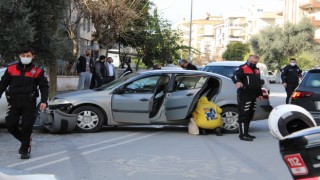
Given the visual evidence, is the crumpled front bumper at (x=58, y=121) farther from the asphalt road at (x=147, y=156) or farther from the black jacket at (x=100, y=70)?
the black jacket at (x=100, y=70)

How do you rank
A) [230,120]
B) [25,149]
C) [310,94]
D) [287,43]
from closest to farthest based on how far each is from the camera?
[25,149], [310,94], [230,120], [287,43]

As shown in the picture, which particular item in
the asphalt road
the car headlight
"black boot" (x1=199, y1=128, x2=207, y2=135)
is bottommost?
the asphalt road

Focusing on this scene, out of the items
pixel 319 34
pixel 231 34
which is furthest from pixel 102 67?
pixel 231 34

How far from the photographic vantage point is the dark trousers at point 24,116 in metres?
7.46

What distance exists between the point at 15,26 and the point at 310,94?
697 centimetres

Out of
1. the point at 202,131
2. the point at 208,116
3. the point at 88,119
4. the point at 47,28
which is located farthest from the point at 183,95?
the point at 47,28

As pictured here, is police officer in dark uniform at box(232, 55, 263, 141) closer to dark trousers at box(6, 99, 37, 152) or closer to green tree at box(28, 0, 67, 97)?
dark trousers at box(6, 99, 37, 152)

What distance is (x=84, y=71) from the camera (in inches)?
734

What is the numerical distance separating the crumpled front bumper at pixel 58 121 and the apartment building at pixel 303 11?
60882mm

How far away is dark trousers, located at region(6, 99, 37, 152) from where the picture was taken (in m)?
7.46

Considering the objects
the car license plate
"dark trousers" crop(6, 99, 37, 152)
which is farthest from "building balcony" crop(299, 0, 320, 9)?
the car license plate

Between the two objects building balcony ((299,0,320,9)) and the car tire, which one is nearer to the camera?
the car tire

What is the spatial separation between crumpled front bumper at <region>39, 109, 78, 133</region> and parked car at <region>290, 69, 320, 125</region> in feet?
14.3

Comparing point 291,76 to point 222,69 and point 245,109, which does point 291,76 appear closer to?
point 222,69
